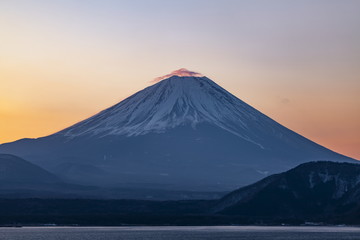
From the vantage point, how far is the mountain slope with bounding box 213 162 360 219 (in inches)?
5187

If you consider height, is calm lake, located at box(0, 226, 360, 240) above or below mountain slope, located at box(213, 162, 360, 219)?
below

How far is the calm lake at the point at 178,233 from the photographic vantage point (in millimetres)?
100375

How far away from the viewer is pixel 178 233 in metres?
108

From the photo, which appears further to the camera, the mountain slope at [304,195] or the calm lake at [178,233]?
the mountain slope at [304,195]

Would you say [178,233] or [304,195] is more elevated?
[304,195]

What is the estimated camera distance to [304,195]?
136m

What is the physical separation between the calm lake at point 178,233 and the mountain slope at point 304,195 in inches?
529

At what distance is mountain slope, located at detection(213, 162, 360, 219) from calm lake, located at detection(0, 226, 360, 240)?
1343 cm

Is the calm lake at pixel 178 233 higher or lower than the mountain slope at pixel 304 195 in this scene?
lower

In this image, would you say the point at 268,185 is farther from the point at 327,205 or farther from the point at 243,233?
the point at 243,233

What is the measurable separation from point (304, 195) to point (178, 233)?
33.0 m

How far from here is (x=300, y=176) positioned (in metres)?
141

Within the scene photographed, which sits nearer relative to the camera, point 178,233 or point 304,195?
point 178,233

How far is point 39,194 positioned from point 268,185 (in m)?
59.1
